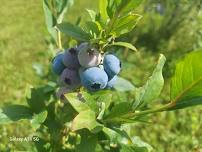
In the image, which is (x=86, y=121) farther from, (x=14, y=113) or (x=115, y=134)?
(x=14, y=113)

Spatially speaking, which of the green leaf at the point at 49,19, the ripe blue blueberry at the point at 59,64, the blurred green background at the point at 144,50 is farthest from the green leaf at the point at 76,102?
the blurred green background at the point at 144,50

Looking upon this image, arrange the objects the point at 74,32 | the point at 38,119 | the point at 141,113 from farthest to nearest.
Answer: the point at 38,119
the point at 74,32
the point at 141,113

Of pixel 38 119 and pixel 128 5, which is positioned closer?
pixel 128 5

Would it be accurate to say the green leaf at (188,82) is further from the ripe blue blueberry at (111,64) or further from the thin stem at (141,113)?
the ripe blue blueberry at (111,64)

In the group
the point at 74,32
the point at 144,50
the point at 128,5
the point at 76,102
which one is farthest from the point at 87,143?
the point at 144,50

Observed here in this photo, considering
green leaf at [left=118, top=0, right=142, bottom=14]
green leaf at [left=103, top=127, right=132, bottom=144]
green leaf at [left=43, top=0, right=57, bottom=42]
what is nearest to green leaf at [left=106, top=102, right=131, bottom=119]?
green leaf at [left=103, top=127, right=132, bottom=144]

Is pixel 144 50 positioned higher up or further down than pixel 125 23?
higher up

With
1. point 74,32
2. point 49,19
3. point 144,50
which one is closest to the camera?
point 74,32
